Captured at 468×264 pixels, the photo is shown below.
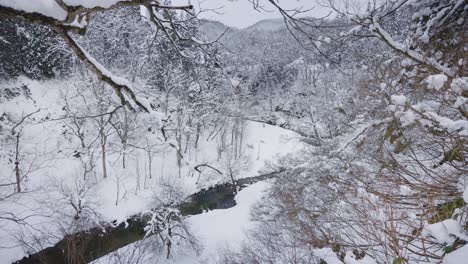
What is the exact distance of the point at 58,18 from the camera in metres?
1.29

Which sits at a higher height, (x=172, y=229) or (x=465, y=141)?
(x=465, y=141)

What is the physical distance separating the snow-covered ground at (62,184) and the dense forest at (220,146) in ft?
0.37

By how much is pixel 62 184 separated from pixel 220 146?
573 inches

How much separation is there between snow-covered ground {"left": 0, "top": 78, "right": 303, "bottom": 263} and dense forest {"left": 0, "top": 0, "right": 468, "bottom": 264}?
0.11m

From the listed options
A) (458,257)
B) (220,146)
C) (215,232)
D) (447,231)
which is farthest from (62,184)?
(458,257)

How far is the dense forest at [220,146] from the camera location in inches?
84.7

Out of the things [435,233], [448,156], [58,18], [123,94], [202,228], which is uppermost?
[58,18]

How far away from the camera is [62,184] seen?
16.2 m

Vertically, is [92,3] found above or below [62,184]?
above

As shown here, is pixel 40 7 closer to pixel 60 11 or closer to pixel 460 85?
pixel 60 11

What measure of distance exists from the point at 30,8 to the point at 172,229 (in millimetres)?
14737

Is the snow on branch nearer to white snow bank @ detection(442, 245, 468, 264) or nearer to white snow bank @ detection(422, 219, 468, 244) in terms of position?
white snow bank @ detection(442, 245, 468, 264)

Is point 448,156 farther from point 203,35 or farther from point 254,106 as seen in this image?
point 254,106

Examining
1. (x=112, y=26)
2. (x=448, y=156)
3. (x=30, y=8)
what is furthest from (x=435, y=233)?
(x=112, y=26)
